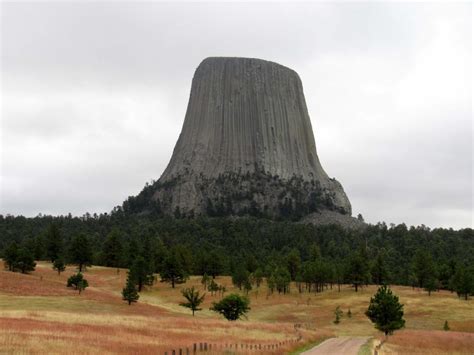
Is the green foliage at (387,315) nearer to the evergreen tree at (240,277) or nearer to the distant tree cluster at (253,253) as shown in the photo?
the distant tree cluster at (253,253)

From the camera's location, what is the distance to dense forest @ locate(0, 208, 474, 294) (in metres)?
105

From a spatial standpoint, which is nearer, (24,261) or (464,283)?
(24,261)

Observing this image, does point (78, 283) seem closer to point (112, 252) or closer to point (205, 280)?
point (205, 280)

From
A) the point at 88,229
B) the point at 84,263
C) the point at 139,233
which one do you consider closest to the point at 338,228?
the point at 139,233

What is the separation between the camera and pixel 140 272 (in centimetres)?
9438

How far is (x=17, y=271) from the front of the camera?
91250 mm

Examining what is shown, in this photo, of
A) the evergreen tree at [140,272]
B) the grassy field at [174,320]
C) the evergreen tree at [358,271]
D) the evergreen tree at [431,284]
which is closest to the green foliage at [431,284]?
the evergreen tree at [431,284]

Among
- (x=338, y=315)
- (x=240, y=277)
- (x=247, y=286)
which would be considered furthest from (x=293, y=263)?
(x=338, y=315)

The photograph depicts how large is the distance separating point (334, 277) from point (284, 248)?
42730mm

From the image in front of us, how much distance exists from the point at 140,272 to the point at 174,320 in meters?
46.2

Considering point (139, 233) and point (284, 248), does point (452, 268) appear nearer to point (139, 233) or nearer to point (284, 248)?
point (284, 248)

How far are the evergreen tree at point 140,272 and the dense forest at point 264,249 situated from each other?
5.72 meters

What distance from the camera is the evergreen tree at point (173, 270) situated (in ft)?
339

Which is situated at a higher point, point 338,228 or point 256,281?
point 338,228
